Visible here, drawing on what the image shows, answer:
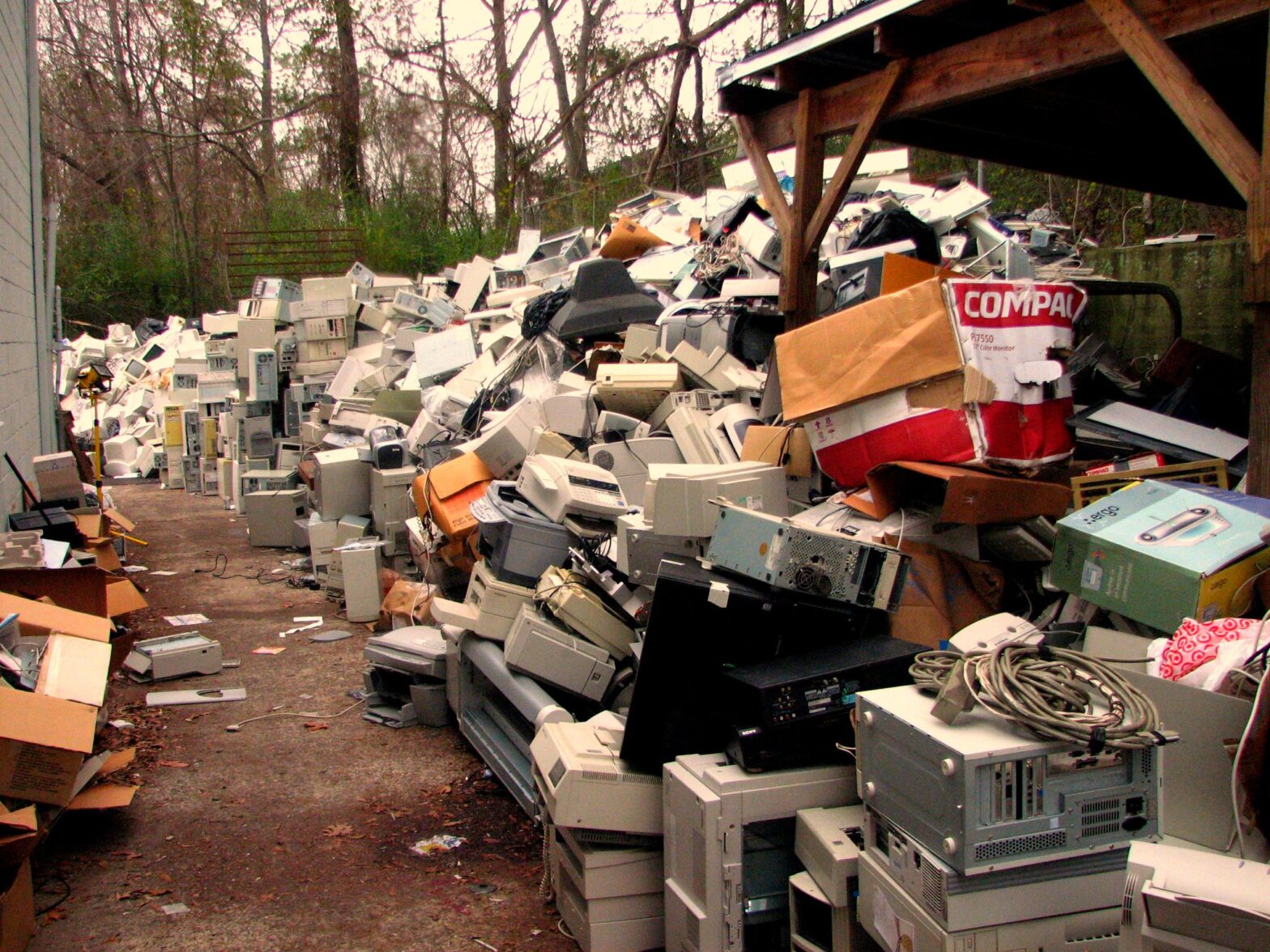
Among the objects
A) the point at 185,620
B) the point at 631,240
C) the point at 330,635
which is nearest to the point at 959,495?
the point at 330,635

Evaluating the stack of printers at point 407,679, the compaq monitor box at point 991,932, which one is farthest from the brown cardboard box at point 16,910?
the compaq monitor box at point 991,932

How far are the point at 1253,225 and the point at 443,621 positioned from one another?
340 cm

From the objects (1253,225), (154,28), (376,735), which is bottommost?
(376,735)

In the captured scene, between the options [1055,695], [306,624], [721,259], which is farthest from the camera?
[721,259]

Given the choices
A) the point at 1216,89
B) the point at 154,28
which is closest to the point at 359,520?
the point at 1216,89

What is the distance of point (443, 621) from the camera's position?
4.54 meters

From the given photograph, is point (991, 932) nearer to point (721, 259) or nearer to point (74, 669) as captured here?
point (74, 669)

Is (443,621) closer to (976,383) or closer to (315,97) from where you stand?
(976,383)

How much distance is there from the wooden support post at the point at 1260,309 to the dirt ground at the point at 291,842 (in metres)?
2.56

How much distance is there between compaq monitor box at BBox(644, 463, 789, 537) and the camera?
142 inches

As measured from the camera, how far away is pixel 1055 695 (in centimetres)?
215

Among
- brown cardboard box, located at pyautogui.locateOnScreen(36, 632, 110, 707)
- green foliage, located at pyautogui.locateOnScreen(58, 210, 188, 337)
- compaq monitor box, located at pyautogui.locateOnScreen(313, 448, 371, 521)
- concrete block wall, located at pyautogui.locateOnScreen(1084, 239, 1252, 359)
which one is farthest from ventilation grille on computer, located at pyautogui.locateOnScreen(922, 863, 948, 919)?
green foliage, located at pyautogui.locateOnScreen(58, 210, 188, 337)

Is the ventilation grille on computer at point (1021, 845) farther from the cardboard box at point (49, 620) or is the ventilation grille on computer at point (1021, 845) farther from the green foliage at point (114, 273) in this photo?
the green foliage at point (114, 273)

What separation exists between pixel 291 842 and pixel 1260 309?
12.2 ft
